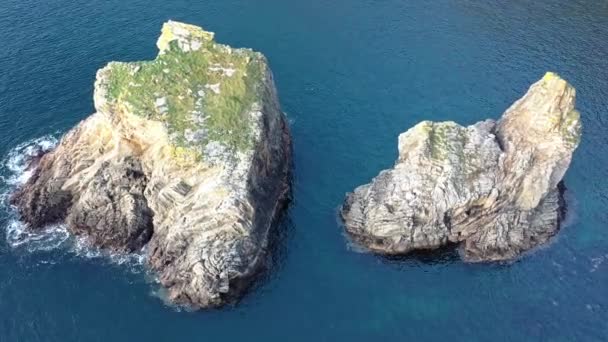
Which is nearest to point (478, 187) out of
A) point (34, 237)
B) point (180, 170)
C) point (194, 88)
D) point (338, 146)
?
point (338, 146)

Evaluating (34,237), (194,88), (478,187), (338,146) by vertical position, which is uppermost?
(194,88)

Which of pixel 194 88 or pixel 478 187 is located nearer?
pixel 478 187

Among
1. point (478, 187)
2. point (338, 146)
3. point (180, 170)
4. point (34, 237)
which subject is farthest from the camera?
point (338, 146)

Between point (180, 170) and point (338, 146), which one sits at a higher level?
point (180, 170)

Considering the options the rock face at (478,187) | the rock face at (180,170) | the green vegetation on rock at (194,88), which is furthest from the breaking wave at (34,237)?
the rock face at (478,187)

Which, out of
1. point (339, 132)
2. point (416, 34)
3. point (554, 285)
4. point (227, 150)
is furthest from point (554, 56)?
point (227, 150)

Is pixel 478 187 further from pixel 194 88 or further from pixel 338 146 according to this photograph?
pixel 194 88

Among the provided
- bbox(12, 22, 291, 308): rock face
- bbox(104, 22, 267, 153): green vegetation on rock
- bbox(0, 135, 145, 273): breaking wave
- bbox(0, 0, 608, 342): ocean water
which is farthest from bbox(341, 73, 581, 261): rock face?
bbox(0, 135, 145, 273): breaking wave
